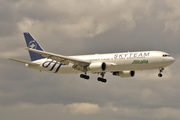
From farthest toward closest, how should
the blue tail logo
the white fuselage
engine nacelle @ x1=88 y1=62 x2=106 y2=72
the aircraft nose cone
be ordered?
1. the blue tail logo
2. engine nacelle @ x1=88 y1=62 x2=106 y2=72
3. the aircraft nose cone
4. the white fuselage

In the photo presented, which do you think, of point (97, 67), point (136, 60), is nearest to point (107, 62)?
point (97, 67)

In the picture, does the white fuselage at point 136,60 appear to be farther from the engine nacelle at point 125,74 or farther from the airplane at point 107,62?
the engine nacelle at point 125,74

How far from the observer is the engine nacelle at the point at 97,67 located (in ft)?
232

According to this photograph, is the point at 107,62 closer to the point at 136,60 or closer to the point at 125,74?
the point at 136,60

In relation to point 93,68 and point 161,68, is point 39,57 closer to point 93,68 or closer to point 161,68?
point 93,68

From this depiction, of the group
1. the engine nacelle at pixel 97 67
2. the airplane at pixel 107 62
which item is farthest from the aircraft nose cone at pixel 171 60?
the engine nacelle at pixel 97 67

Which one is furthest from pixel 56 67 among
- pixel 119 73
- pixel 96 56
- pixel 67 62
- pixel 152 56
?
pixel 152 56

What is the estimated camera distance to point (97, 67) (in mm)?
70875

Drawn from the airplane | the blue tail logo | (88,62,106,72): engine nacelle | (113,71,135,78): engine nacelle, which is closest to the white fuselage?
the airplane

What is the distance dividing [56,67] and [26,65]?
25.0 ft

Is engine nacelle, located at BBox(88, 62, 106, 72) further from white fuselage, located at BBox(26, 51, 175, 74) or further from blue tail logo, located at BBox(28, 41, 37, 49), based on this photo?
blue tail logo, located at BBox(28, 41, 37, 49)

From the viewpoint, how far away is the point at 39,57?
81188mm

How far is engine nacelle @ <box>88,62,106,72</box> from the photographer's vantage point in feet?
232

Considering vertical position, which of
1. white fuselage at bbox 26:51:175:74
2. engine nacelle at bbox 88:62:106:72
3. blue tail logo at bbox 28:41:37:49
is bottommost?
engine nacelle at bbox 88:62:106:72
